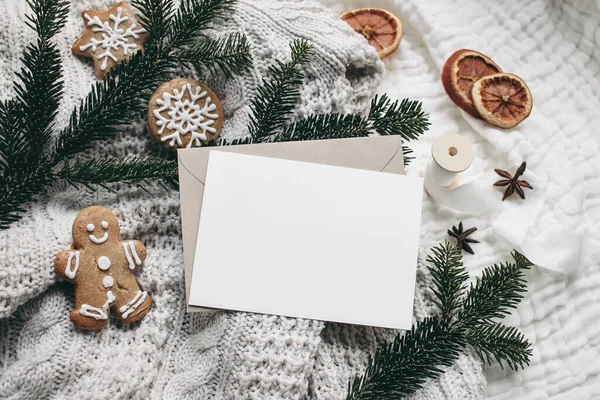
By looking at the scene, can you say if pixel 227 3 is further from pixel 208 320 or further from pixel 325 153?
pixel 208 320

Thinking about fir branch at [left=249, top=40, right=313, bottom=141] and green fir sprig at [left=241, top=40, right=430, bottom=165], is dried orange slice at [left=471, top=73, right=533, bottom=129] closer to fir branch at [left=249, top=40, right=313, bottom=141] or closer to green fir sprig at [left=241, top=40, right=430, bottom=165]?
green fir sprig at [left=241, top=40, right=430, bottom=165]

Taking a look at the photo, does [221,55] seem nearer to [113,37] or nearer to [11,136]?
[113,37]

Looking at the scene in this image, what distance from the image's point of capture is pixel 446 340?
2.50 feet

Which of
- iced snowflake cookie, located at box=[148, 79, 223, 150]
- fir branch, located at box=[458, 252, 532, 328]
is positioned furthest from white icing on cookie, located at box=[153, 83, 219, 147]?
fir branch, located at box=[458, 252, 532, 328]

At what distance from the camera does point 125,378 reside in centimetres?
72

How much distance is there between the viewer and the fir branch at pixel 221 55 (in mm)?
776

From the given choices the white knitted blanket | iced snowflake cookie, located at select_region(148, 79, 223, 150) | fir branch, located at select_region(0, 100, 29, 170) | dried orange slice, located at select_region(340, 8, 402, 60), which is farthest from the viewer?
dried orange slice, located at select_region(340, 8, 402, 60)

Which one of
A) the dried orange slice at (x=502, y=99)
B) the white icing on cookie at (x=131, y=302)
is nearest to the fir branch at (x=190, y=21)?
the white icing on cookie at (x=131, y=302)

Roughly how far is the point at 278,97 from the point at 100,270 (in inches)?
13.1

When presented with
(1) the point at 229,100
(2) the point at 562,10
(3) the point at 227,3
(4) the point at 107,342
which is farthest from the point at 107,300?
(2) the point at 562,10

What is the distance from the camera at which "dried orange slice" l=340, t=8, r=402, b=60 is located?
99cm

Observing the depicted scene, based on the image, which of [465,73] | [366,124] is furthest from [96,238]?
[465,73]

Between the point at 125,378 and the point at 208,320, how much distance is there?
0.43 ft

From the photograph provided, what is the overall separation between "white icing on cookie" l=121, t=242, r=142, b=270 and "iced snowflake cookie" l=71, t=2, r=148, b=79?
0.25m
